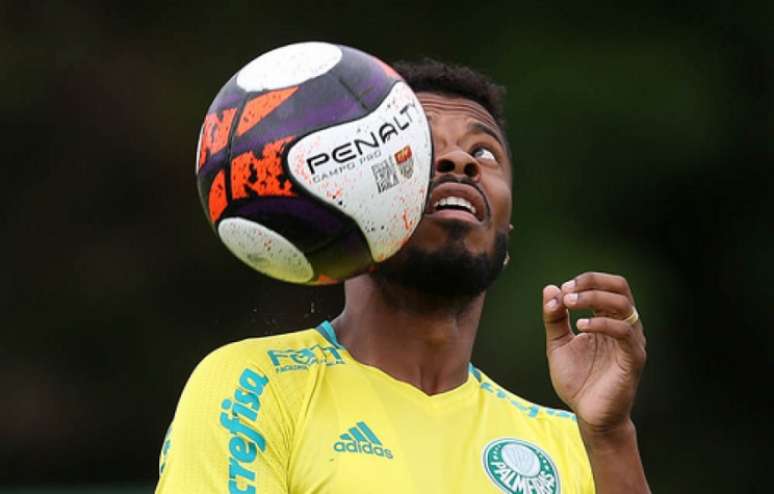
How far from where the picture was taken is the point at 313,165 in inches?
157

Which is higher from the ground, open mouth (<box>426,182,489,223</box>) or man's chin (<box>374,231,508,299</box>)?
open mouth (<box>426,182,489,223</box>)

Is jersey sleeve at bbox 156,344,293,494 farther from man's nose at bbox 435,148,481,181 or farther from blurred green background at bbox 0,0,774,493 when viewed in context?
blurred green background at bbox 0,0,774,493

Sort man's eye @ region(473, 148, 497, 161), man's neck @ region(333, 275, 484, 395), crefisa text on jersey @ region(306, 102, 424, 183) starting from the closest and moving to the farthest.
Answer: crefisa text on jersey @ region(306, 102, 424, 183) → man's neck @ region(333, 275, 484, 395) → man's eye @ region(473, 148, 497, 161)

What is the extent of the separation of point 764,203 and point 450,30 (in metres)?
2.41

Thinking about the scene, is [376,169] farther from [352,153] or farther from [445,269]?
[445,269]

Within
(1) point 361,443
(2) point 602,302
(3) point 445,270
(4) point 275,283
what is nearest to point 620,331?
(2) point 602,302

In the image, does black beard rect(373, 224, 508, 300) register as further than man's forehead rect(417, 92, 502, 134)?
No

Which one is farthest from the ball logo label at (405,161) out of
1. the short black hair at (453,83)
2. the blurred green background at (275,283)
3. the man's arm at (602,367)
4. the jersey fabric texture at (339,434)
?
the blurred green background at (275,283)

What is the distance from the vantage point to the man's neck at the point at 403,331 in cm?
477

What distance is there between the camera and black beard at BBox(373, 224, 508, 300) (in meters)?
4.64

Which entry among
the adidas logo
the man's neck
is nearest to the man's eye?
the man's neck

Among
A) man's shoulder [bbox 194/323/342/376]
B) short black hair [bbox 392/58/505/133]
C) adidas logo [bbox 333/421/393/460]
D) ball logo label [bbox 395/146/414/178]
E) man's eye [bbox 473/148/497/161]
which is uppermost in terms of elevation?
short black hair [bbox 392/58/505/133]

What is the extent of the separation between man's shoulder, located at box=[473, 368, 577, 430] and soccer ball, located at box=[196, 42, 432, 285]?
3.05ft

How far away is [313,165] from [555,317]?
3.44 ft
